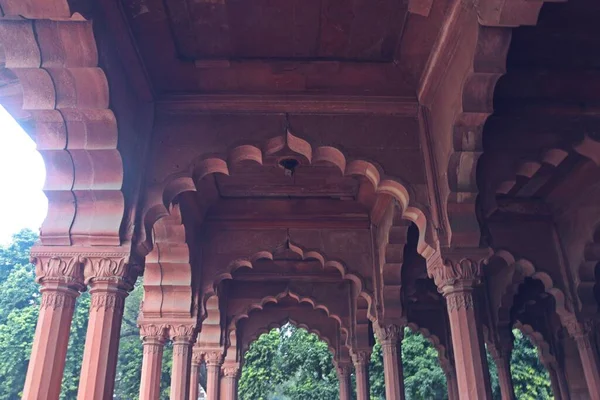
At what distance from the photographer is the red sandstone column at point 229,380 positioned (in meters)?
15.3

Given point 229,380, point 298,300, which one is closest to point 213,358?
point 298,300

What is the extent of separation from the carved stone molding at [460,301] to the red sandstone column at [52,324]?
13.6 ft

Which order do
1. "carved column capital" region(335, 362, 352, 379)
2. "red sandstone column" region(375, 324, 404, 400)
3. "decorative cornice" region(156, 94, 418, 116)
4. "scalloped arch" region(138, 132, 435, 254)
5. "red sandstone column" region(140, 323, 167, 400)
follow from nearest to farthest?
"scalloped arch" region(138, 132, 435, 254), "decorative cornice" region(156, 94, 418, 116), "red sandstone column" region(140, 323, 167, 400), "red sandstone column" region(375, 324, 404, 400), "carved column capital" region(335, 362, 352, 379)

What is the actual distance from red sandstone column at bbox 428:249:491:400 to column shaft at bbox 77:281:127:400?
3659 mm

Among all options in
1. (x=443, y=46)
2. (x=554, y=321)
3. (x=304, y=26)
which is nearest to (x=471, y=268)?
(x=443, y=46)

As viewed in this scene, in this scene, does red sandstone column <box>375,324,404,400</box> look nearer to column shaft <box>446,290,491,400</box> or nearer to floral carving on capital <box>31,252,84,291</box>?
column shaft <box>446,290,491,400</box>

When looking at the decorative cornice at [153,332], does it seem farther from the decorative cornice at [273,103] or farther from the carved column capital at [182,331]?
the decorative cornice at [273,103]

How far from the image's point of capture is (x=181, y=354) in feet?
30.6

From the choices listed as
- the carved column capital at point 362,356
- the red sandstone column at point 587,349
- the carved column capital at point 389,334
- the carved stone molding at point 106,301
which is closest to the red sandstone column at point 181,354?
the carved column capital at point 389,334

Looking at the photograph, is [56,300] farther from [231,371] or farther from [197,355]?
[231,371]

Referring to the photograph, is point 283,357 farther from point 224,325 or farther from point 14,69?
point 14,69

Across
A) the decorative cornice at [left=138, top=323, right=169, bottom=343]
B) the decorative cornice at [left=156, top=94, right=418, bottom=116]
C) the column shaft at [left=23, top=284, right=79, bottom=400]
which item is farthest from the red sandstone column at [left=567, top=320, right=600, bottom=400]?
the column shaft at [left=23, top=284, right=79, bottom=400]

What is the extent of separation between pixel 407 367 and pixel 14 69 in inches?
772

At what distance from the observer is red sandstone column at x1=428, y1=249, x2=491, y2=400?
562 cm
